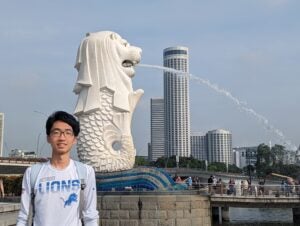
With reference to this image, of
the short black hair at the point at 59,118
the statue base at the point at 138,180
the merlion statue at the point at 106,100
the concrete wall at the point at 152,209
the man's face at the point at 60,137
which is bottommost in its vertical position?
the concrete wall at the point at 152,209

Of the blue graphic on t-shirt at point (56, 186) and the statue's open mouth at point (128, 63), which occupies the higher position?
the statue's open mouth at point (128, 63)

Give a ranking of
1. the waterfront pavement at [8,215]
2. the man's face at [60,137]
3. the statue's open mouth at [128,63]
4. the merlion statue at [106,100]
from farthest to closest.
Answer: the statue's open mouth at [128,63]
the merlion statue at [106,100]
the waterfront pavement at [8,215]
the man's face at [60,137]

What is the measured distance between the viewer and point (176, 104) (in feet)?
238

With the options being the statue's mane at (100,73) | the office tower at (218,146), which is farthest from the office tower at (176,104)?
the statue's mane at (100,73)

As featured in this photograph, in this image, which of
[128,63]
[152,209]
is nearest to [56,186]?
[152,209]

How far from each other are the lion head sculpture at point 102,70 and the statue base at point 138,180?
3465 millimetres

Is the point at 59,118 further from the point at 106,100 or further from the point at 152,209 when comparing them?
the point at 106,100

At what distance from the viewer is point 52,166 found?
2.83 m

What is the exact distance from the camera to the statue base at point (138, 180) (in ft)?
52.9

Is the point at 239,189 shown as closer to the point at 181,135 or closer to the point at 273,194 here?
the point at 273,194

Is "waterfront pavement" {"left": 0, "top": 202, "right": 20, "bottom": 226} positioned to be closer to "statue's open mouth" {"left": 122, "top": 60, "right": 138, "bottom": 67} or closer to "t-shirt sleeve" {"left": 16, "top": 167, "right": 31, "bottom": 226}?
"t-shirt sleeve" {"left": 16, "top": 167, "right": 31, "bottom": 226}

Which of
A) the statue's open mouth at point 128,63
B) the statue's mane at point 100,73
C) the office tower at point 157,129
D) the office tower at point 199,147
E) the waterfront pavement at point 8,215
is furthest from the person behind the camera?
the office tower at point 199,147

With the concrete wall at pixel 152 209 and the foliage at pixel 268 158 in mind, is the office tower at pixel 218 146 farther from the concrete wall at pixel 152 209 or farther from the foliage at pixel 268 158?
the concrete wall at pixel 152 209

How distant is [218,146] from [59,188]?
335ft
